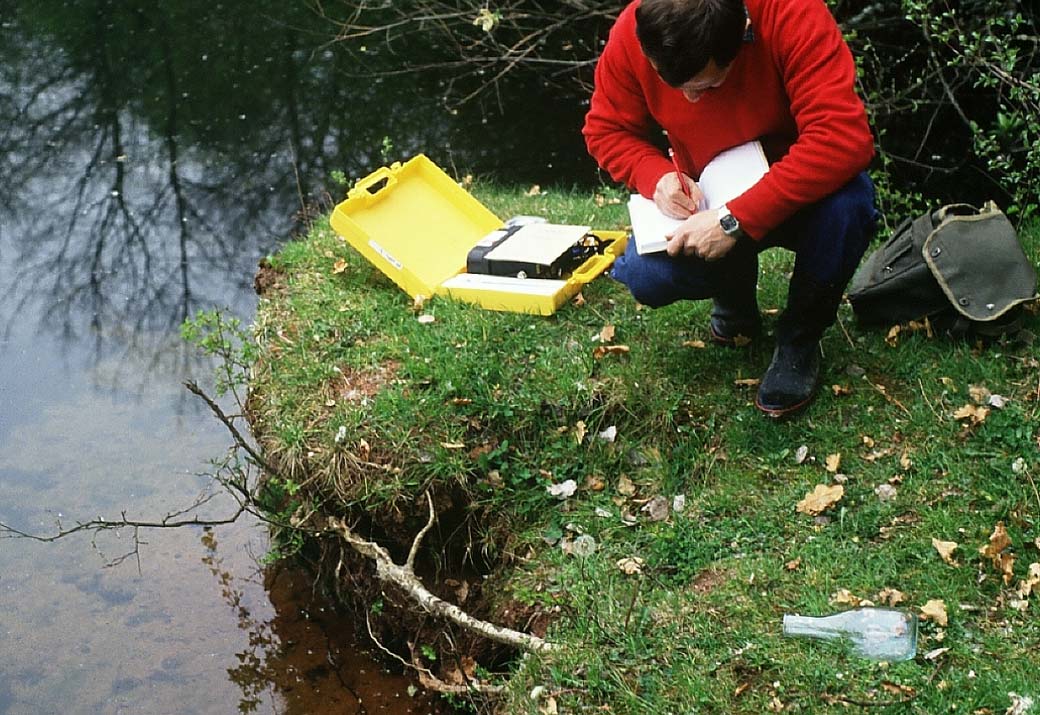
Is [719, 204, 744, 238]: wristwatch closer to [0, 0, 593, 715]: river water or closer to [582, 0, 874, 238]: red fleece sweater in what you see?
[582, 0, 874, 238]: red fleece sweater

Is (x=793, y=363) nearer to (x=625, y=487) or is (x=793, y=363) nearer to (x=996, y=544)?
(x=625, y=487)

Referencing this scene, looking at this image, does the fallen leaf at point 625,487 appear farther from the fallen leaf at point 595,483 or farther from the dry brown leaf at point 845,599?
the dry brown leaf at point 845,599

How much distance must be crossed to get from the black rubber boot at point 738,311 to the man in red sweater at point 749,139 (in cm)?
1

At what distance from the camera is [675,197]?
345 centimetres

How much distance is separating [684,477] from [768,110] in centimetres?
118

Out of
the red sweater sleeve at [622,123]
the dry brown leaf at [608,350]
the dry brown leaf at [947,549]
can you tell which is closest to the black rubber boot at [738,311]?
the dry brown leaf at [608,350]

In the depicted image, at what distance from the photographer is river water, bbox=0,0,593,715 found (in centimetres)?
396

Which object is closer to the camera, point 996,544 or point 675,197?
point 996,544

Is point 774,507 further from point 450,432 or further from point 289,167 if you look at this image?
point 289,167

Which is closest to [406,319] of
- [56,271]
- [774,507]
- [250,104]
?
[774,507]

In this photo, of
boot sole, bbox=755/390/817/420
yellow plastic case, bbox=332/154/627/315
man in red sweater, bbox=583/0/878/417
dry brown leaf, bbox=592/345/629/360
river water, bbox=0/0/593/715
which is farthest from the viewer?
yellow plastic case, bbox=332/154/627/315

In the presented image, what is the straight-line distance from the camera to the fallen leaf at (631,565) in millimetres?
3406

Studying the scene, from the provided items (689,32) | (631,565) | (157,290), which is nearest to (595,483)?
(631,565)

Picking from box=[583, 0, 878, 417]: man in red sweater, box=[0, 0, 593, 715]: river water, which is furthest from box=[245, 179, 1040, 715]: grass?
box=[0, 0, 593, 715]: river water
